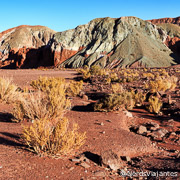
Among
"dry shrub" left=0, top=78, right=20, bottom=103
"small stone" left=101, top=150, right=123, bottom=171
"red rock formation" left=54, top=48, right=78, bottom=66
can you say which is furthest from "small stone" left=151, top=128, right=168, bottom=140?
"red rock formation" left=54, top=48, right=78, bottom=66

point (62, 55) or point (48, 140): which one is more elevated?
point (62, 55)

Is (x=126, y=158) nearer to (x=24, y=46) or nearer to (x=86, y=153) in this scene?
(x=86, y=153)

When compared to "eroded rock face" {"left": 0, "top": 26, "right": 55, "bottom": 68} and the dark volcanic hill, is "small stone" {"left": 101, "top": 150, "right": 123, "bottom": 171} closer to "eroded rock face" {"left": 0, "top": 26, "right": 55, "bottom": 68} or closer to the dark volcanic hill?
the dark volcanic hill

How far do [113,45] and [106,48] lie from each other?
9.87 ft

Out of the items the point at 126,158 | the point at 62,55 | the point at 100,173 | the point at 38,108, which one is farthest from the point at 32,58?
the point at 100,173

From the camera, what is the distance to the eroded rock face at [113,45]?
197 feet

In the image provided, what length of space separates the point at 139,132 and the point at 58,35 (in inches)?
3004

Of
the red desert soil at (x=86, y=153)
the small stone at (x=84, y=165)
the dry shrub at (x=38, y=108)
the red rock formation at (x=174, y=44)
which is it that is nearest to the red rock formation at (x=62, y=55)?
the red rock formation at (x=174, y=44)

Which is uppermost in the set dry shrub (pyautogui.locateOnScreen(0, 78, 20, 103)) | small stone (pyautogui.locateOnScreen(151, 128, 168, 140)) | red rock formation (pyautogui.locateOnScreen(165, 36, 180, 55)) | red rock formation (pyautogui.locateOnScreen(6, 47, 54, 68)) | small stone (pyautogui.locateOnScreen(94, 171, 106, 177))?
red rock formation (pyautogui.locateOnScreen(165, 36, 180, 55))

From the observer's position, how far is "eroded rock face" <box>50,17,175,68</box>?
197 feet

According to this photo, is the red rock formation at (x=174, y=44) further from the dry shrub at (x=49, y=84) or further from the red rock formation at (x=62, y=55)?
the dry shrub at (x=49, y=84)

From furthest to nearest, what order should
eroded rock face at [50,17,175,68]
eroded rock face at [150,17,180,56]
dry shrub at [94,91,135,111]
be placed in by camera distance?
eroded rock face at [150,17,180,56]
eroded rock face at [50,17,175,68]
dry shrub at [94,91,135,111]

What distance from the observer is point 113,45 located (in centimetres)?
6900

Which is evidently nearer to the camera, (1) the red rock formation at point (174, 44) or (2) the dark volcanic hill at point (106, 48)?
(2) the dark volcanic hill at point (106, 48)
